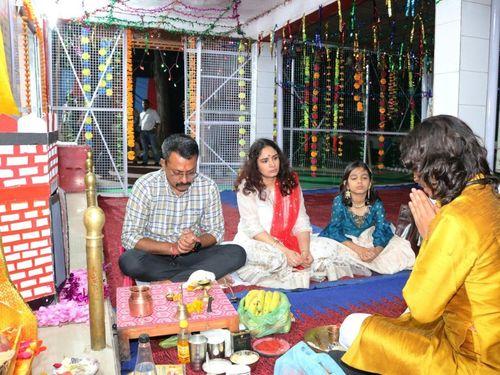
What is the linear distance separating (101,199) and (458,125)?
7191 millimetres

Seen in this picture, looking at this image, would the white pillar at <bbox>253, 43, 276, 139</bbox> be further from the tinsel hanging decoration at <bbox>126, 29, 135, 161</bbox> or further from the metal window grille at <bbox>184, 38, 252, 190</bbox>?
the tinsel hanging decoration at <bbox>126, 29, 135, 161</bbox>

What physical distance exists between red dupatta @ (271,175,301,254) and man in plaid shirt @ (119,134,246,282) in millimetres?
537

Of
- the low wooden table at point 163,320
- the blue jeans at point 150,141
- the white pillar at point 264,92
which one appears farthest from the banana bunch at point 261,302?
the blue jeans at point 150,141

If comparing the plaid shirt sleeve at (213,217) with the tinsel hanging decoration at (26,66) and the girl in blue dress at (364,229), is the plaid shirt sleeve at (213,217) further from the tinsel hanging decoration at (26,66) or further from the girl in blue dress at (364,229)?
the tinsel hanging decoration at (26,66)

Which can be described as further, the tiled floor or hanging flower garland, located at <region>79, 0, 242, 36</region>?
hanging flower garland, located at <region>79, 0, 242, 36</region>

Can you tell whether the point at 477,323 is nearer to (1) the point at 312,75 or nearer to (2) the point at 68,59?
(2) the point at 68,59

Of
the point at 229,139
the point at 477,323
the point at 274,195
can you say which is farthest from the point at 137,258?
the point at 229,139

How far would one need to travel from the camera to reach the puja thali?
2.47m

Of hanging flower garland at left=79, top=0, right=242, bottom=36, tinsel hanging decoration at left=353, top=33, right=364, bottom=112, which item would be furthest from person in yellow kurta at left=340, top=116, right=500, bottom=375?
tinsel hanging decoration at left=353, top=33, right=364, bottom=112

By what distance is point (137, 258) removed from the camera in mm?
3268

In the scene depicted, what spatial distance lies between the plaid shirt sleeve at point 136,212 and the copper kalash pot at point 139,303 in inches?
34.8

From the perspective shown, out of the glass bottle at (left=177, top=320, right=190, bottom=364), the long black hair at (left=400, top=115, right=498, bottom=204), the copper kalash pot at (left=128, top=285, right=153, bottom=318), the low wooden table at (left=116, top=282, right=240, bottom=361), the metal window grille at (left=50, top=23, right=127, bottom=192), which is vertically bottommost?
the glass bottle at (left=177, top=320, right=190, bottom=364)

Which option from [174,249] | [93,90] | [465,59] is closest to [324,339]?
[174,249]

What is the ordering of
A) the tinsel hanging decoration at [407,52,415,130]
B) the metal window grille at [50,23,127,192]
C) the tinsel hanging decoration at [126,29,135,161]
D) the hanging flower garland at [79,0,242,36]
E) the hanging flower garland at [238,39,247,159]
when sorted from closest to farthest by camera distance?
1. the hanging flower garland at [79,0,242,36]
2. the metal window grille at [50,23,127,192]
3. the tinsel hanging decoration at [126,29,135,161]
4. the hanging flower garland at [238,39,247,159]
5. the tinsel hanging decoration at [407,52,415,130]
